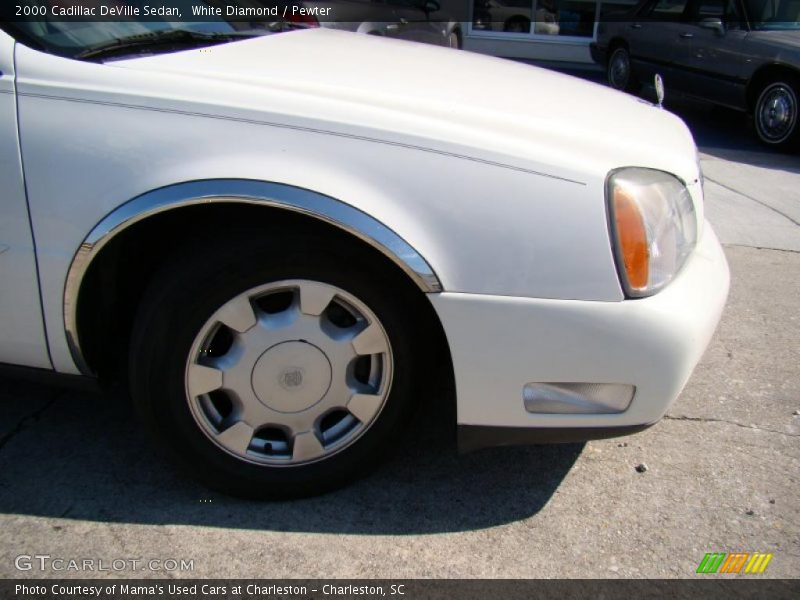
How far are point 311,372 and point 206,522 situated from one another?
549 mm

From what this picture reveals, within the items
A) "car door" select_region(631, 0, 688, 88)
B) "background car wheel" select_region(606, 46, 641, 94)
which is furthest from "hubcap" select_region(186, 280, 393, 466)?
"background car wheel" select_region(606, 46, 641, 94)

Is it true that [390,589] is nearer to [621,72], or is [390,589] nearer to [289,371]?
[289,371]

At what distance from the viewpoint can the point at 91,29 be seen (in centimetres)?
237

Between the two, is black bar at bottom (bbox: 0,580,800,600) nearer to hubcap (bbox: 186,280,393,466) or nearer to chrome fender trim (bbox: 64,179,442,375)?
hubcap (bbox: 186,280,393,466)

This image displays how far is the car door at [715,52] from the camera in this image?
7.80 metres

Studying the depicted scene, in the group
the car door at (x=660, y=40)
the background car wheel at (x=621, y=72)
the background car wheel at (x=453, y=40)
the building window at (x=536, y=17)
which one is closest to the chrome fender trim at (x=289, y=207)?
the background car wheel at (x=453, y=40)

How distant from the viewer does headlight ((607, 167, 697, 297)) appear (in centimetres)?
203

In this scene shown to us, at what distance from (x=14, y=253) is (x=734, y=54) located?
297 inches

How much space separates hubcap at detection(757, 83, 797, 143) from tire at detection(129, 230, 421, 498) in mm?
6656

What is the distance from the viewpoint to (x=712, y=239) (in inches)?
107

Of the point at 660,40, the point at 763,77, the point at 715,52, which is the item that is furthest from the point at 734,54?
the point at 660,40

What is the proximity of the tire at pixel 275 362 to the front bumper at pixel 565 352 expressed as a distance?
195mm

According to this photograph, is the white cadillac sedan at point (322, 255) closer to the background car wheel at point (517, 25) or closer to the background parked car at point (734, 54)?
the background parked car at point (734, 54)

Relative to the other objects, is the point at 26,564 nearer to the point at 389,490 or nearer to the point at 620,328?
the point at 389,490
